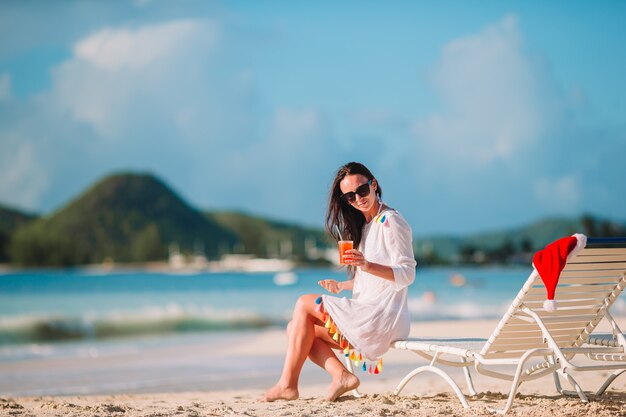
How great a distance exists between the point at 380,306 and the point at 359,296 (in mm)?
167

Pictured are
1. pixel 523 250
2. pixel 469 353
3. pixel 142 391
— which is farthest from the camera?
pixel 523 250

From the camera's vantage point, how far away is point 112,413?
477 centimetres

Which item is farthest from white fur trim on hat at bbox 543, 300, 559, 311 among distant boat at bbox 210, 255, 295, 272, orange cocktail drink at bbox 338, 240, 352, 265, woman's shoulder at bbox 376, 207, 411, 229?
distant boat at bbox 210, 255, 295, 272

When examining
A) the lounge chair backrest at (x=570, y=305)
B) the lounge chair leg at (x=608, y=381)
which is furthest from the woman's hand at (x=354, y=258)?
the lounge chair leg at (x=608, y=381)

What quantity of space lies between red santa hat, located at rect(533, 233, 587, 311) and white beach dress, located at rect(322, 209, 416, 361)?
745mm

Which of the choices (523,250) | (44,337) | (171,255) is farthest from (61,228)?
(44,337)

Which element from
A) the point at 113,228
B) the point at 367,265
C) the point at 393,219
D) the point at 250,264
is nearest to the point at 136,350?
the point at 393,219

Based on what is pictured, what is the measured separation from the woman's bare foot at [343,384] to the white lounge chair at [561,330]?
14.1 inches

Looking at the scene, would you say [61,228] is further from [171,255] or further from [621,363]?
[621,363]

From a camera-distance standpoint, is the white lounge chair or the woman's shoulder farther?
the woman's shoulder

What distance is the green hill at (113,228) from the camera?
89125 millimetres

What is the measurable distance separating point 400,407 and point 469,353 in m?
0.57

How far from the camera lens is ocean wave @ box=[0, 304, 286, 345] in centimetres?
1689

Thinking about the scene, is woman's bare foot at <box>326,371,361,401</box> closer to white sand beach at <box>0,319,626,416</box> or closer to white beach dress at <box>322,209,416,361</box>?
white sand beach at <box>0,319,626,416</box>
